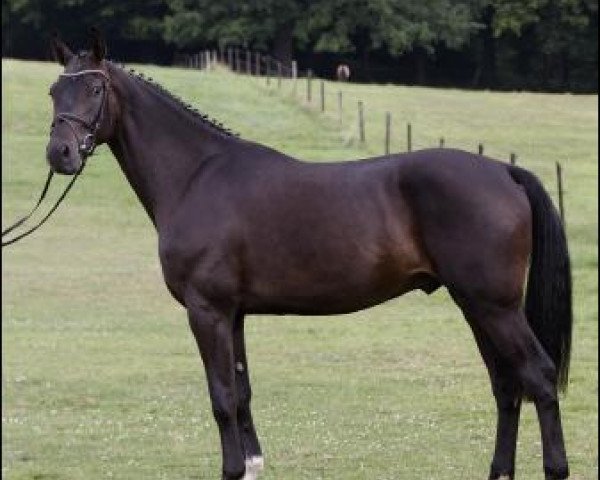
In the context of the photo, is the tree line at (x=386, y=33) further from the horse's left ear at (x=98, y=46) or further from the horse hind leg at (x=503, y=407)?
the horse hind leg at (x=503, y=407)

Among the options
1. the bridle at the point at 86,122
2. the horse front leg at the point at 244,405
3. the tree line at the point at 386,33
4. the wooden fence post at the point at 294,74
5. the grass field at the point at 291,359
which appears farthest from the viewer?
the wooden fence post at the point at 294,74

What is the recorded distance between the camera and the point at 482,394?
13.2 m

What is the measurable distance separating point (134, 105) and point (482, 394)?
677 centimetres

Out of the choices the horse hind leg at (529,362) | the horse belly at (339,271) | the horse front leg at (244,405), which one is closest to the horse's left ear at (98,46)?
the horse belly at (339,271)

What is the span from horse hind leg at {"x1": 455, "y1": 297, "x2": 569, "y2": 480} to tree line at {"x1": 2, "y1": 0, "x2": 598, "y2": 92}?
336 centimetres

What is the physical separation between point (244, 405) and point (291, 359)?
859cm

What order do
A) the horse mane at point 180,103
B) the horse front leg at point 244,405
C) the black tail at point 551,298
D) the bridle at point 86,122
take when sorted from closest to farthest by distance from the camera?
the bridle at point 86,122 < the black tail at point 551,298 < the horse front leg at point 244,405 < the horse mane at point 180,103

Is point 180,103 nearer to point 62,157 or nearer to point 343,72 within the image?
point 62,157

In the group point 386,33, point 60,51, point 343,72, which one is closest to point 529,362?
point 60,51

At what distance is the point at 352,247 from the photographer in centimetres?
693

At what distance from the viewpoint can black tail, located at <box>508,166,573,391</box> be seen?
7.08m

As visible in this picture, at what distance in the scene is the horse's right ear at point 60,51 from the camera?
7.15 metres

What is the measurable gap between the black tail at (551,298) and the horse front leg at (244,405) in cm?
143

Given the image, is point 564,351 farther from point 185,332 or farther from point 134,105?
point 185,332
